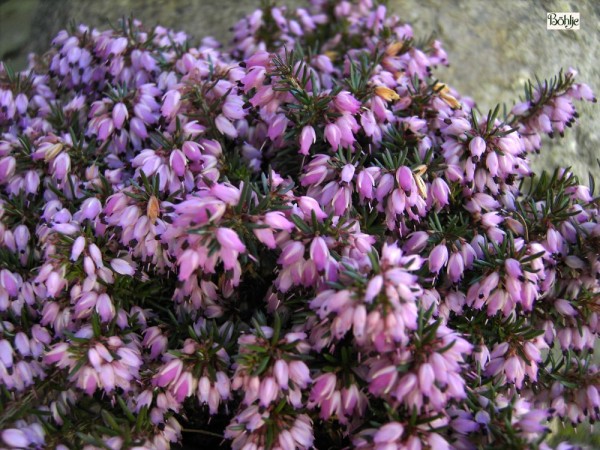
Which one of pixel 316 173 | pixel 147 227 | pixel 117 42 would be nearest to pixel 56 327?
pixel 147 227

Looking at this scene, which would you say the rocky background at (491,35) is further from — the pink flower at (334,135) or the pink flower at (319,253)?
the pink flower at (319,253)

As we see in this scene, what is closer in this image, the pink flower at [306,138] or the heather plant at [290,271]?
the heather plant at [290,271]

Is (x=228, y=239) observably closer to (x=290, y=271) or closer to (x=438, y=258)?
(x=290, y=271)

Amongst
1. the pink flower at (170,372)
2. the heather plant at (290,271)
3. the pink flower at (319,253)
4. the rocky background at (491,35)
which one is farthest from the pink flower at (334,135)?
the rocky background at (491,35)

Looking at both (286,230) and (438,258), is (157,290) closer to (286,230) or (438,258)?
(286,230)

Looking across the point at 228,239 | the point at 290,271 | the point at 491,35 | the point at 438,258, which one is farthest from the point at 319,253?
the point at 491,35

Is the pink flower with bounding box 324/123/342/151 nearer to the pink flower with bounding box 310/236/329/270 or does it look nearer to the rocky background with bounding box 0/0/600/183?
the pink flower with bounding box 310/236/329/270
